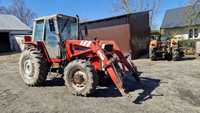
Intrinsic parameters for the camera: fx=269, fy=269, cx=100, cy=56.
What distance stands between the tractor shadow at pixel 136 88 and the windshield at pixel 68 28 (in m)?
2.09

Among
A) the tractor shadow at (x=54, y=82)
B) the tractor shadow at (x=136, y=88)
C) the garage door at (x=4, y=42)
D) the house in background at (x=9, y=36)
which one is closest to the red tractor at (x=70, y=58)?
the tractor shadow at (x=136, y=88)

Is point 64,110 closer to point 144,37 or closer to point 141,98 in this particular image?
point 141,98

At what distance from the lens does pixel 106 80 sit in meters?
8.60

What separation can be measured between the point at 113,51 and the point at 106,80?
1082mm

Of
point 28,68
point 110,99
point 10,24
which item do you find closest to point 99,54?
point 110,99

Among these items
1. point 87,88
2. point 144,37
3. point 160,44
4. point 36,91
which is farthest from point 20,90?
point 144,37

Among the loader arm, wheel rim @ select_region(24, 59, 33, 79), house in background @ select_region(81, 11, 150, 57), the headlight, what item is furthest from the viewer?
house in background @ select_region(81, 11, 150, 57)

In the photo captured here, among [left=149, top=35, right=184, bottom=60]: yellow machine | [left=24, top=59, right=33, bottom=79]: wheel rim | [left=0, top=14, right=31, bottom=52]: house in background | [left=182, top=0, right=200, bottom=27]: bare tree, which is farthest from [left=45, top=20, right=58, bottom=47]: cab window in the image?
[left=0, top=14, right=31, bottom=52]: house in background

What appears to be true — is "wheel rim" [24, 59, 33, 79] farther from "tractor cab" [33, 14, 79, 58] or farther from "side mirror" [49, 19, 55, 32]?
"side mirror" [49, 19, 55, 32]

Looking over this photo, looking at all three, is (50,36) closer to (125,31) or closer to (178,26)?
(125,31)

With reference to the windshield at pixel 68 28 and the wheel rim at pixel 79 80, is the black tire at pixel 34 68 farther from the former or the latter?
the wheel rim at pixel 79 80

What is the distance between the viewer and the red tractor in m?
7.25

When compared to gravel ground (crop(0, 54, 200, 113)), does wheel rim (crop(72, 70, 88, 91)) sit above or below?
above

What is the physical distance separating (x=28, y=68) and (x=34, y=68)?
53 centimetres
